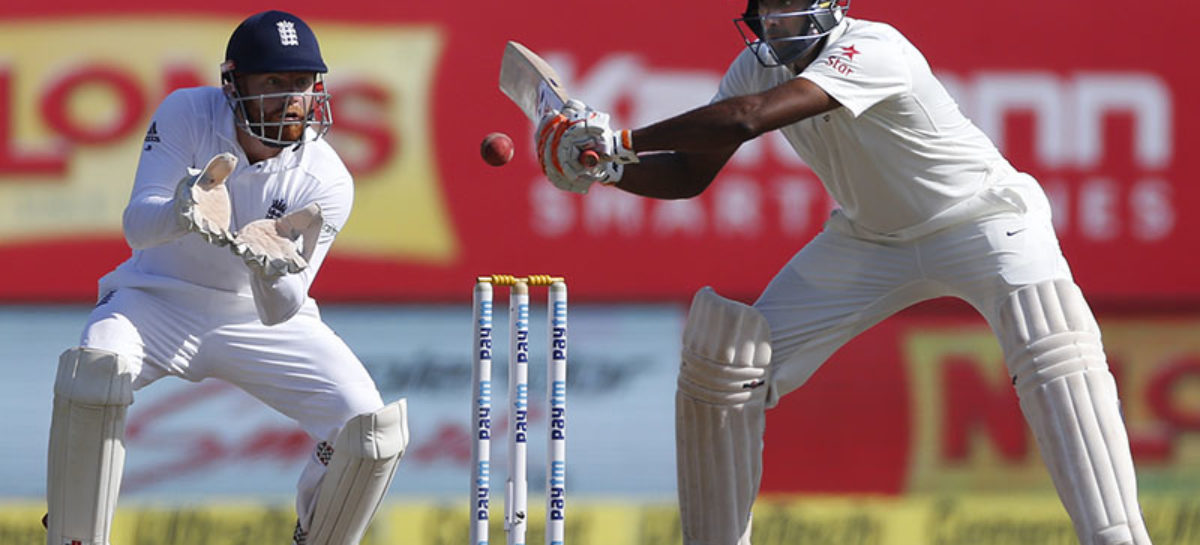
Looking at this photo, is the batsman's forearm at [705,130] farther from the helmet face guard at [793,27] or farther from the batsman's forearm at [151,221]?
the batsman's forearm at [151,221]

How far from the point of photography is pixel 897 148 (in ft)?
11.0

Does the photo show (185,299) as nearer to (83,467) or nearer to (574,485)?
(83,467)

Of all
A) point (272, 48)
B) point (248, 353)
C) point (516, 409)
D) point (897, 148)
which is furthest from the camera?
point (516, 409)

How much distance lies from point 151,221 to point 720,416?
1058mm

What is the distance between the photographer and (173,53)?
480cm

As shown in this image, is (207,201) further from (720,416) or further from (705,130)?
(720,416)

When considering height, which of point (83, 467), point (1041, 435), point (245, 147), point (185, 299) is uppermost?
point (245, 147)

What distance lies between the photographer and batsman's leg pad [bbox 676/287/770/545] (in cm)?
333

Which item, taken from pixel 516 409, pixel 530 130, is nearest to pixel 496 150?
Answer: pixel 516 409

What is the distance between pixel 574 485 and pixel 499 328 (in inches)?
17.8

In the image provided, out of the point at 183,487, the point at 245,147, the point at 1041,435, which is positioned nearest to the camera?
the point at 1041,435

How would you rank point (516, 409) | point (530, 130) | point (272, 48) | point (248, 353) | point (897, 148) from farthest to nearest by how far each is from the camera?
point (530, 130), point (516, 409), point (248, 353), point (272, 48), point (897, 148)

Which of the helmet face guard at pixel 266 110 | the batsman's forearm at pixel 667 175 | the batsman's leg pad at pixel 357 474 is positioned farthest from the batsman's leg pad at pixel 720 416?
the helmet face guard at pixel 266 110

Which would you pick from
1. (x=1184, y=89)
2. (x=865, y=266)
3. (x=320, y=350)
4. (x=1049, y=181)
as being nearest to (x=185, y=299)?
(x=320, y=350)
